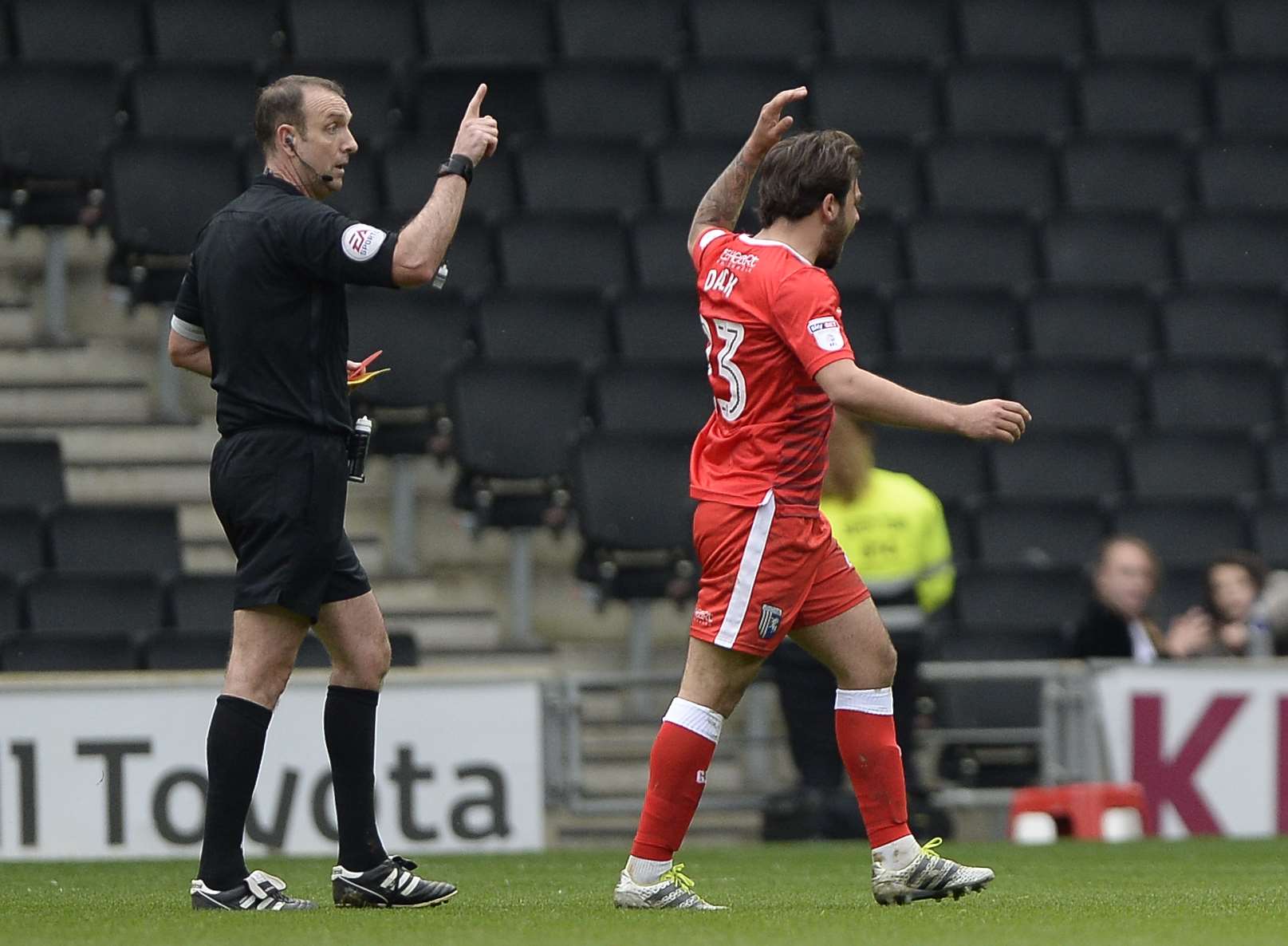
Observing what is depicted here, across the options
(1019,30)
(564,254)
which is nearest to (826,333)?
(564,254)

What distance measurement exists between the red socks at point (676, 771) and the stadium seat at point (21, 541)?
17.4 feet

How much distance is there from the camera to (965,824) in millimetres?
9281

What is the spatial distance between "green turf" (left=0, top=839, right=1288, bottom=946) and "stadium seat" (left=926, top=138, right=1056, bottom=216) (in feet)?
17.6

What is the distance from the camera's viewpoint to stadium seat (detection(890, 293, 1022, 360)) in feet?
37.4

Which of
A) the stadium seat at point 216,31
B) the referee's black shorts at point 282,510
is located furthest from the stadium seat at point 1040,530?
the referee's black shorts at point 282,510

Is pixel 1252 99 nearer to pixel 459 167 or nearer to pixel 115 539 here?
pixel 115 539

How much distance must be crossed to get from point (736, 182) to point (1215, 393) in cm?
658

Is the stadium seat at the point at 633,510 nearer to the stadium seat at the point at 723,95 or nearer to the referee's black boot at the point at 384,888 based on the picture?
the stadium seat at the point at 723,95

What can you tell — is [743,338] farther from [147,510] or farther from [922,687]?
[147,510]

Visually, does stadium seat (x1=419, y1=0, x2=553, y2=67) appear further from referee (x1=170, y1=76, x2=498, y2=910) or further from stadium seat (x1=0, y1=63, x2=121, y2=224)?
referee (x1=170, y1=76, x2=498, y2=910)

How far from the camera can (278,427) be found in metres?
5.07

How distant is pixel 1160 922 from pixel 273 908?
6.23 ft

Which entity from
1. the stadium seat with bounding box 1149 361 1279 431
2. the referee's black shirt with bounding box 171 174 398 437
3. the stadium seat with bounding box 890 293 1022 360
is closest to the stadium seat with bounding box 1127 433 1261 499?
the stadium seat with bounding box 1149 361 1279 431

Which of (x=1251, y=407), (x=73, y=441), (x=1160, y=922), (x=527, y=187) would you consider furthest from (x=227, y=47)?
(x=1160, y=922)
